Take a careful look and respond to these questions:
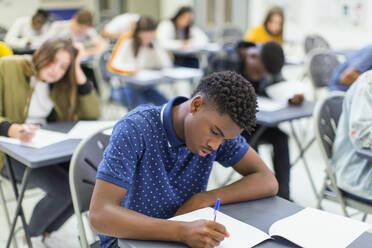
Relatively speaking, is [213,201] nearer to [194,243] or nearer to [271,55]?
[194,243]

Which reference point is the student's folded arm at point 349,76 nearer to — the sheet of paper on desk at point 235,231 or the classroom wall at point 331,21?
the sheet of paper on desk at point 235,231

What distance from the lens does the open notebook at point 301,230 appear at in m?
0.97

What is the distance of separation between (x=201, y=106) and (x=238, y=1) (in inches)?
255

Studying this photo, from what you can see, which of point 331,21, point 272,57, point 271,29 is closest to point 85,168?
point 272,57

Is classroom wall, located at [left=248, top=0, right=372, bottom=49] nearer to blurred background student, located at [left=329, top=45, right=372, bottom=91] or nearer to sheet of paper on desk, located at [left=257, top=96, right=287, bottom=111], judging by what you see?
blurred background student, located at [left=329, top=45, right=372, bottom=91]

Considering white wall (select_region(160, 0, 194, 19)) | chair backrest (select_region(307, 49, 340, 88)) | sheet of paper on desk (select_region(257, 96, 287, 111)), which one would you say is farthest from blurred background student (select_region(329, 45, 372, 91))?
white wall (select_region(160, 0, 194, 19))

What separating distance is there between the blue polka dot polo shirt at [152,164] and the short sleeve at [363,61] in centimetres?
135

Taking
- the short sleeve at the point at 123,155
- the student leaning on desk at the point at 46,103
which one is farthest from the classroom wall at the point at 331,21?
the short sleeve at the point at 123,155

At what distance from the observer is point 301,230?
1026 millimetres

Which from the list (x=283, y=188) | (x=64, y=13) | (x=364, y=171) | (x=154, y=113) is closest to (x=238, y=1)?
(x=64, y=13)

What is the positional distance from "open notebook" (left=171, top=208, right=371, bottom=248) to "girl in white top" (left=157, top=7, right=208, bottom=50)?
13.3 feet

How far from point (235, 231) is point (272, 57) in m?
1.67

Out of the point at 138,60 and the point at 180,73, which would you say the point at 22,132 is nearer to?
the point at 180,73

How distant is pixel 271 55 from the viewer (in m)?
2.50
